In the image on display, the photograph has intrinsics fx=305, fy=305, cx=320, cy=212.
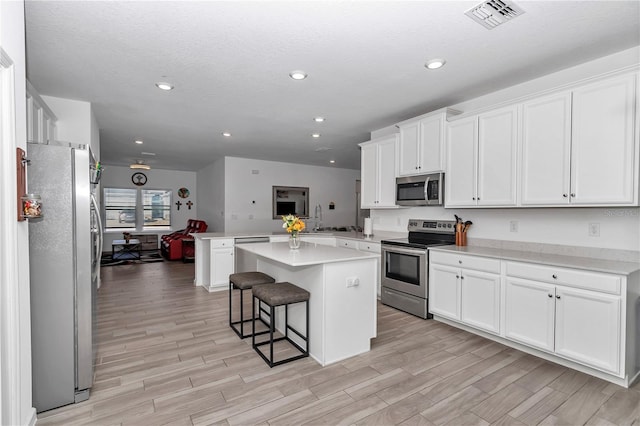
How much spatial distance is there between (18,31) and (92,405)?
232 centimetres

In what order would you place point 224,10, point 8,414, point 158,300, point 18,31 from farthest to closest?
point 158,300 < point 224,10 < point 18,31 < point 8,414

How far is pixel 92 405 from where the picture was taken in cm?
203

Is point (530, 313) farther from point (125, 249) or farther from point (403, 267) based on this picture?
point (125, 249)

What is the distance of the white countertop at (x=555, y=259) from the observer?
2.24 metres

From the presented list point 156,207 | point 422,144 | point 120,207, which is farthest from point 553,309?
point 120,207

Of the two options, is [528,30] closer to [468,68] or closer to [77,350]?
[468,68]

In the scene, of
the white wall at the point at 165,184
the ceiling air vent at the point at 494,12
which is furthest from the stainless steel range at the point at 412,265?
the white wall at the point at 165,184

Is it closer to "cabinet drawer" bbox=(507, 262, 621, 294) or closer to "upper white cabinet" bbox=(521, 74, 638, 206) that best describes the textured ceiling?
"upper white cabinet" bbox=(521, 74, 638, 206)

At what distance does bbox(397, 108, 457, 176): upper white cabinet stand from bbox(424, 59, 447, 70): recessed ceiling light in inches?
37.8

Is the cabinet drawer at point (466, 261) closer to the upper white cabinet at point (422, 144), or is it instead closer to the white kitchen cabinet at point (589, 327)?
the white kitchen cabinet at point (589, 327)

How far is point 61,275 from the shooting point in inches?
79.5

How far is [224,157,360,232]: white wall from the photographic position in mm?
7266

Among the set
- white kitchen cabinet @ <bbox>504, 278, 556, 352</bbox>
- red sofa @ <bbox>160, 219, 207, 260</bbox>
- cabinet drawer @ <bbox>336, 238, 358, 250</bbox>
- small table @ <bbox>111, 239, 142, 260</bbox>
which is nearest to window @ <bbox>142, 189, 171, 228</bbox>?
small table @ <bbox>111, 239, 142, 260</bbox>

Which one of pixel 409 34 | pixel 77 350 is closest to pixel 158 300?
pixel 77 350
